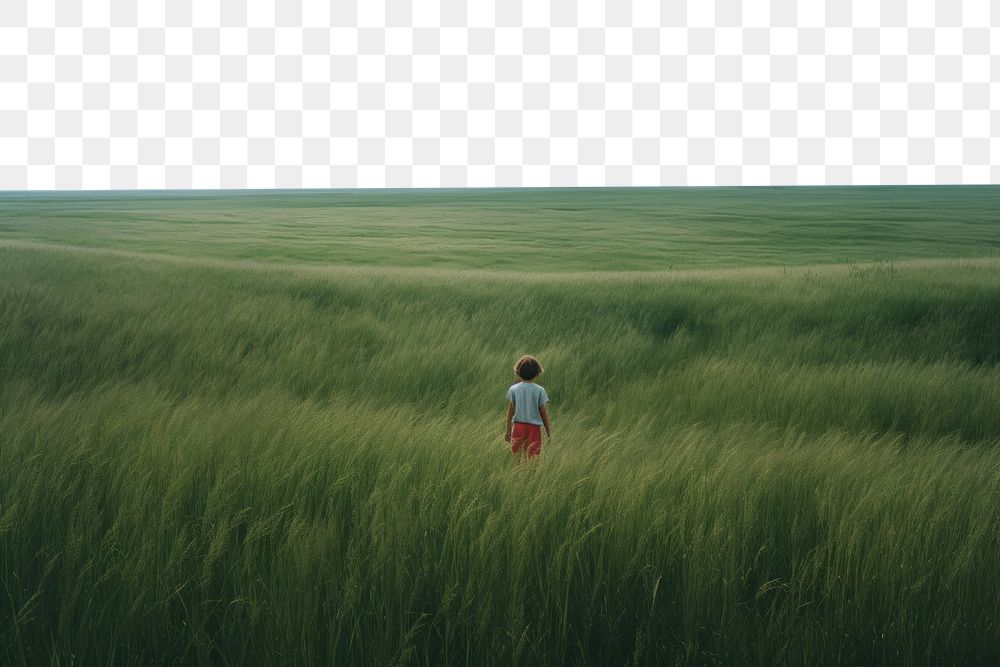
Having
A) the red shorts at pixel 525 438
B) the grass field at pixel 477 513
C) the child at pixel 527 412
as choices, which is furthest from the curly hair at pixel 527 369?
the grass field at pixel 477 513

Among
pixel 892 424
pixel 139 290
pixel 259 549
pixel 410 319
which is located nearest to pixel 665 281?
pixel 410 319

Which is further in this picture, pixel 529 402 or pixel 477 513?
pixel 529 402

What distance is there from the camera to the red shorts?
405 centimetres

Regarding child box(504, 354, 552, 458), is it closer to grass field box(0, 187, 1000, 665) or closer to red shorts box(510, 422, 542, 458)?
red shorts box(510, 422, 542, 458)

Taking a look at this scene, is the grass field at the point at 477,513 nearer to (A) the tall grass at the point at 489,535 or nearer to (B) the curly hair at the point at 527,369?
(A) the tall grass at the point at 489,535

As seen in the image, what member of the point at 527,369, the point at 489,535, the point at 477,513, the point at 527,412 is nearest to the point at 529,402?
the point at 527,412

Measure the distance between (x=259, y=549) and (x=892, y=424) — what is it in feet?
19.0

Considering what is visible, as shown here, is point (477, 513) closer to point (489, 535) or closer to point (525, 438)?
point (489, 535)

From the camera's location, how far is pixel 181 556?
2529 millimetres

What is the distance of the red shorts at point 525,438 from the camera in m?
4.05

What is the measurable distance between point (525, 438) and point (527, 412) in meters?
0.16

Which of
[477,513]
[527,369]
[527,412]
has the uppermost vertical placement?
[527,369]

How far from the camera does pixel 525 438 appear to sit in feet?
13.4

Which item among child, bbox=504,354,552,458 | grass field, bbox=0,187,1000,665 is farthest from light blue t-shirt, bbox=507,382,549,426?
grass field, bbox=0,187,1000,665
